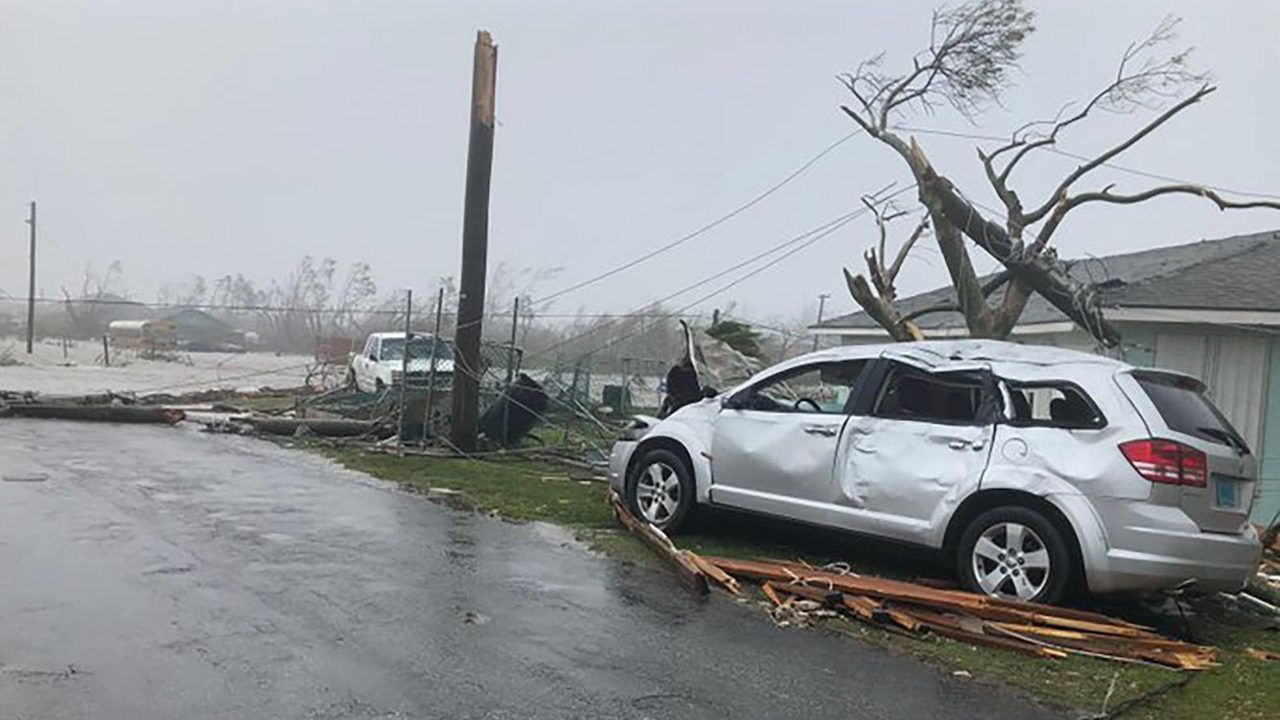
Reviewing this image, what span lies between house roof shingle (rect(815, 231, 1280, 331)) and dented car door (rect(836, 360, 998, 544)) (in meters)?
5.32

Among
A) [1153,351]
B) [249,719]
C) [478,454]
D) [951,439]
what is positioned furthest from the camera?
[478,454]

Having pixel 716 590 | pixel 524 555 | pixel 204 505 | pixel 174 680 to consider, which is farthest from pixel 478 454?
pixel 174 680

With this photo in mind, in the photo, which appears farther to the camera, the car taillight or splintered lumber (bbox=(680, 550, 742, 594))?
splintered lumber (bbox=(680, 550, 742, 594))

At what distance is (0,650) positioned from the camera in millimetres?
5379

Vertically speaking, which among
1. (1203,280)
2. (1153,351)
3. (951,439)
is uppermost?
(1203,280)

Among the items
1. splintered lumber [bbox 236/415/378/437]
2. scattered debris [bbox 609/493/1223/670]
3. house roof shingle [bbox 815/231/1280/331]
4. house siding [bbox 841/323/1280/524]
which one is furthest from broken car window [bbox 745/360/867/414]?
splintered lumber [bbox 236/415/378/437]

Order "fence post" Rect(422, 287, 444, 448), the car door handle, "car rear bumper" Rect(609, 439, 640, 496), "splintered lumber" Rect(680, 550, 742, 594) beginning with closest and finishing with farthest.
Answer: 1. "splintered lumber" Rect(680, 550, 742, 594)
2. the car door handle
3. "car rear bumper" Rect(609, 439, 640, 496)
4. "fence post" Rect(422, 287, 444, 448)

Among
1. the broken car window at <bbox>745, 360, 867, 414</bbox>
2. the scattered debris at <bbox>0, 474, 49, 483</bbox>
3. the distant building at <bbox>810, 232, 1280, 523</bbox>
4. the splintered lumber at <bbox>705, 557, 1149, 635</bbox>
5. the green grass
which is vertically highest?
the distant building at <bbox>810, 232, 1280, 523</bbox>

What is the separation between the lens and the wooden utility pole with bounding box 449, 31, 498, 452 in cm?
1509

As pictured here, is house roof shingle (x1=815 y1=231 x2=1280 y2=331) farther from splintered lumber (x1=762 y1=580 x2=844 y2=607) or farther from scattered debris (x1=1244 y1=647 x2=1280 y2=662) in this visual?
splintered lumber (x1=762 y1=580 x2=844 y2=607)

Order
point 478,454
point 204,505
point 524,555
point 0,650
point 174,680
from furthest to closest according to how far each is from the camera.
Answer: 1. point 478,454
2. point 204,505
3. point 524,555
4. point 0,650
5. point 174,680

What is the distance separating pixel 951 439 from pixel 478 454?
361 inches

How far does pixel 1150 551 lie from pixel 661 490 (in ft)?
12.9

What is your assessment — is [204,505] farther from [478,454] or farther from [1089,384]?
[1089,384]
